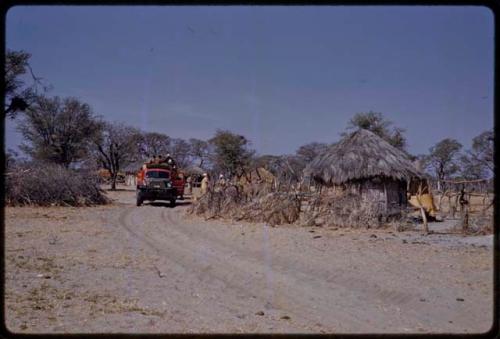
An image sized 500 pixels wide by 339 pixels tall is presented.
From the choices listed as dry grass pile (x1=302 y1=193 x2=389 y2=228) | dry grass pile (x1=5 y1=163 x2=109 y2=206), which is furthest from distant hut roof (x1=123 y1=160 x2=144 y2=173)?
dry grass pile (x1=302 y1=193 x2=389 y2=228)

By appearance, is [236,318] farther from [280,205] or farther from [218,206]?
[218,206]

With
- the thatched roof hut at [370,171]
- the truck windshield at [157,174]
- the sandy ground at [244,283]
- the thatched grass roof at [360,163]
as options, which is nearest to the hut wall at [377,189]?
the thatched roof hut at [370,171]

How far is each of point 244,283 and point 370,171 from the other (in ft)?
36.9

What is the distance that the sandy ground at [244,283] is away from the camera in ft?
17.2

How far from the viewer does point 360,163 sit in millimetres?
17797

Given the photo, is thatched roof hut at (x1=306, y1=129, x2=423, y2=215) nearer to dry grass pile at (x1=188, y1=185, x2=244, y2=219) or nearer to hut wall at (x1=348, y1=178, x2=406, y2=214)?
hut wall at (x1=348, y1=178, x2=406, y2=214)

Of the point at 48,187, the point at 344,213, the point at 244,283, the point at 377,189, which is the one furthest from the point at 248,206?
the point at 48,187

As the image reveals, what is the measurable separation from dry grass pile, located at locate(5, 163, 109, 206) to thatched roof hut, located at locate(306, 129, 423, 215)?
10.7 m

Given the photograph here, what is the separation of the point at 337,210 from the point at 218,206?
4208 millimetres

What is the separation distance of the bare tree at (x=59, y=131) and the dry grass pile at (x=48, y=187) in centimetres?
1490

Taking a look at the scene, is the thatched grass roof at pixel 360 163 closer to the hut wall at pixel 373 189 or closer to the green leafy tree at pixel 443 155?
the hut wall at pixel 373 189

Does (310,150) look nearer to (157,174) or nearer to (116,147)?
(116,147)

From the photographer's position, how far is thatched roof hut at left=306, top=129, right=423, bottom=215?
1764 centimetres

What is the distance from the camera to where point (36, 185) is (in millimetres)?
20953
